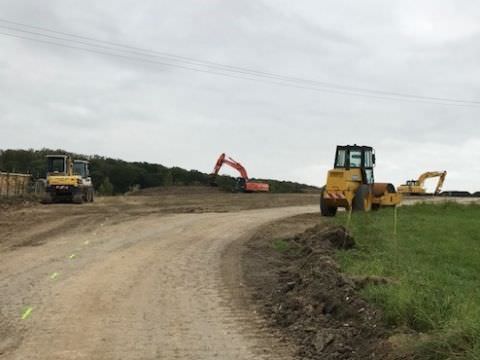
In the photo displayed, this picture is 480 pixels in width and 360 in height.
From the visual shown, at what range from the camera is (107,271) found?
13438 mm

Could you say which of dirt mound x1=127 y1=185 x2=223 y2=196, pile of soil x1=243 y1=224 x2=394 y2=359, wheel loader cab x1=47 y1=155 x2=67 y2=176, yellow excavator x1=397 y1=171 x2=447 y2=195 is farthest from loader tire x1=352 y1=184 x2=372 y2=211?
yellow excavator x1=397 y1=171 x2=447 y2=195

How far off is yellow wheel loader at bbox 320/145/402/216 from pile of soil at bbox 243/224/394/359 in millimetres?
10806

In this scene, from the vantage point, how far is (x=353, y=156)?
28.0 meters

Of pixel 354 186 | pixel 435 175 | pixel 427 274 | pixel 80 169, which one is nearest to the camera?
pixel 427 274

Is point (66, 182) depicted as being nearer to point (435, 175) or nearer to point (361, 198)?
point (361, 198)

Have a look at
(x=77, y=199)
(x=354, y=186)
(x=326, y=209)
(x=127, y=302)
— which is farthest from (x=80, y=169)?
(x=127, y=302)

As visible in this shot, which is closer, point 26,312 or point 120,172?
point 26,312

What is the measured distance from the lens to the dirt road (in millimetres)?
7805

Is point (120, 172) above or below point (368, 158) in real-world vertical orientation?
above

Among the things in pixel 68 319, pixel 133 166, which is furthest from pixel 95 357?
pixel 133 166

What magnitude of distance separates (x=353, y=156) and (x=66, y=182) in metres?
17.1

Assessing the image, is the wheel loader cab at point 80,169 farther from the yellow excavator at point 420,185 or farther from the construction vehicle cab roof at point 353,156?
the yellow excavator at point 420,185

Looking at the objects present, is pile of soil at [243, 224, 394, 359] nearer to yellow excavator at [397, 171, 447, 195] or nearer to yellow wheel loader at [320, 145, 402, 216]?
yellow wheel loader at [320, 145, 402, 216]

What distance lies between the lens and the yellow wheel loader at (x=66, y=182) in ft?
118
